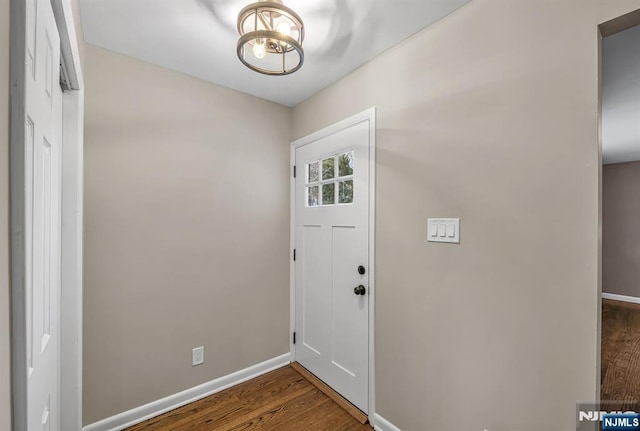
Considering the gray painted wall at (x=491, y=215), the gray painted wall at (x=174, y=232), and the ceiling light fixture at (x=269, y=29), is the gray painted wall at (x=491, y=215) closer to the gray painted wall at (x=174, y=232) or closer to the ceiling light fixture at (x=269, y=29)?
the ceiling light fixture at (x=269, y=29)

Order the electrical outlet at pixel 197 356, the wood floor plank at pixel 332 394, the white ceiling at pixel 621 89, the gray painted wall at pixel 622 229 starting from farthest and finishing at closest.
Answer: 1. the gray painted wall at pixel 622 229
2. the electrical outlet at pixel 197 356
3. the wood floor plank at pixel 332 394
4. the white ceiling at pixel 621 89

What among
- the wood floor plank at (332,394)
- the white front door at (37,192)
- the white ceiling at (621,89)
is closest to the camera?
the white front door at (37,192)

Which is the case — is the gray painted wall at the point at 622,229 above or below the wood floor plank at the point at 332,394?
above

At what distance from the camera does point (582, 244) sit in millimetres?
1102

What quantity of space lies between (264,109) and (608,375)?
3.75 meters

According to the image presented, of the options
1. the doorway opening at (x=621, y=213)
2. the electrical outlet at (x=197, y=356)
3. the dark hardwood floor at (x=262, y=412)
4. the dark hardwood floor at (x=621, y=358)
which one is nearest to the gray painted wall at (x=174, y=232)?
the electrical outlet at (x=197, y=356)

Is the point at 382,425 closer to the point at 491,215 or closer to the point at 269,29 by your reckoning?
the point at 491,215

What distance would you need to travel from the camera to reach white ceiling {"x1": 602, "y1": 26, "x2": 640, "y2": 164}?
5.45 ft

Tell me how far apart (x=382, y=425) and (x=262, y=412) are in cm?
81

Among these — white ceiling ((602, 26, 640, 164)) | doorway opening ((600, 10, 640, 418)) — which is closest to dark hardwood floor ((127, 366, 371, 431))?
doorway opening ((600, 10, 640, 418))

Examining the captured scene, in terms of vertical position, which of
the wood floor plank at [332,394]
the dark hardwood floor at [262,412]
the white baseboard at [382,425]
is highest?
the white baseboard at [382,425]

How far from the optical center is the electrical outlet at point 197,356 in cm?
211

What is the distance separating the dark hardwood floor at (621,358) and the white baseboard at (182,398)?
2.61 meters

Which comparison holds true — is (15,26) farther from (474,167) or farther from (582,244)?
(582,244)
